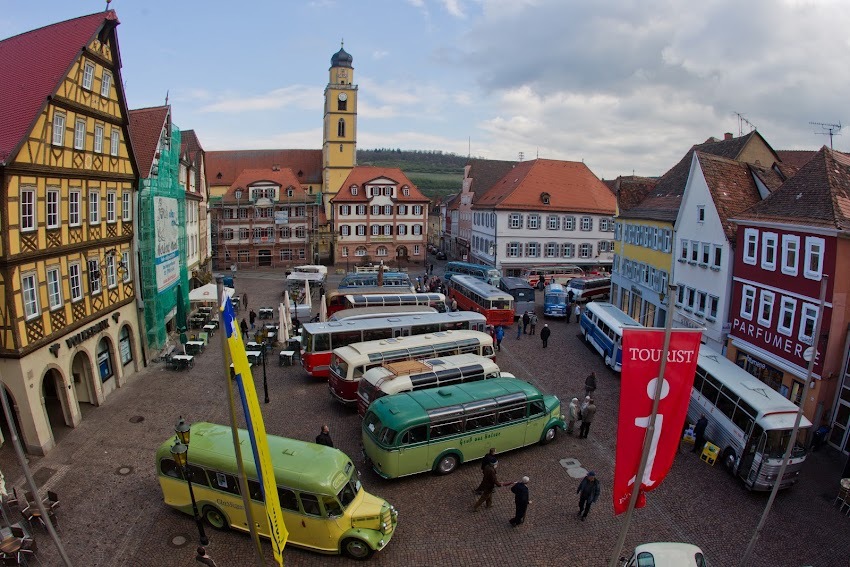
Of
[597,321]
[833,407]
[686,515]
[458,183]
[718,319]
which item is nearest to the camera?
[686,515]

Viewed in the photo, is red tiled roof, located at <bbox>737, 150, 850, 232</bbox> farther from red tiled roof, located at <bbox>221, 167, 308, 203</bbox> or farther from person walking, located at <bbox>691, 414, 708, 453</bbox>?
red tiled roof, located at <bbox>221, 167, 308, 203</bbox>

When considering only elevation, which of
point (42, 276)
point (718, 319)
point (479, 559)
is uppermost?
point (42, 276)

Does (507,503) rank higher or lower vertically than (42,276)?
lower

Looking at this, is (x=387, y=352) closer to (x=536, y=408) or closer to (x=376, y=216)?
(x=536, y=408)

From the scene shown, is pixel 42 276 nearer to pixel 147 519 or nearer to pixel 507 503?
pixel 147 519

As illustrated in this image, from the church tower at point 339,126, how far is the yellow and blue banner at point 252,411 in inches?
2483

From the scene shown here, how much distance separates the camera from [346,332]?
25.0m

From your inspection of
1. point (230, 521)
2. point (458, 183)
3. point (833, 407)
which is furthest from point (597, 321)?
point (458, 183)

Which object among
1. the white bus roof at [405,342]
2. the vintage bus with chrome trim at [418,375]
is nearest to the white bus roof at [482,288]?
the white bus roof at [405,342]

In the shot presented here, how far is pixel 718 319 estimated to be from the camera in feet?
86.2

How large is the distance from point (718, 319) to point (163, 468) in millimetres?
23175

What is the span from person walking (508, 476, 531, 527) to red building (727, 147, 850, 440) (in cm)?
1177

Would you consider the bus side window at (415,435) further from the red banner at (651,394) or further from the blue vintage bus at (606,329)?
the blue vintage bus at (606,329)

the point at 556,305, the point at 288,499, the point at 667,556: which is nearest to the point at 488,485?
the point at 667,556
